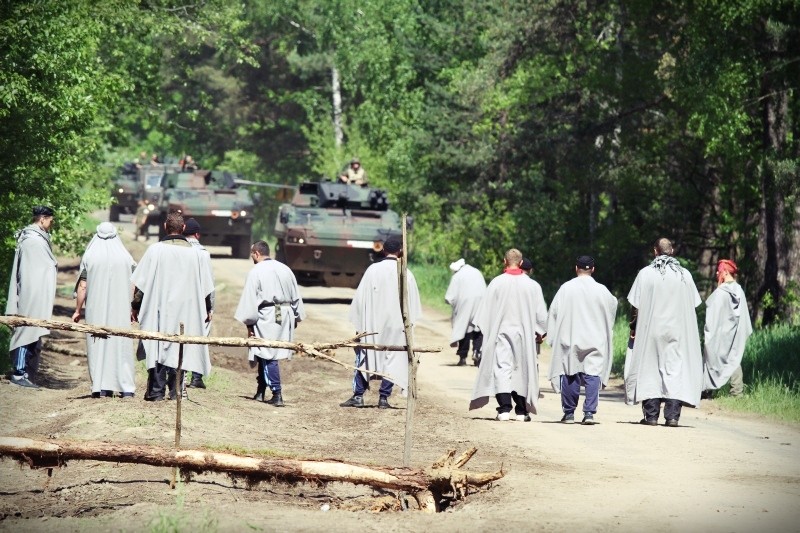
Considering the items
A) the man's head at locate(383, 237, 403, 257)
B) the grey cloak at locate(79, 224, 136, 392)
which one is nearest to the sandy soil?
the grey cloak at locate(79, 224, 136, 392)

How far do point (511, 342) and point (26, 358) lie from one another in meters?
5.22

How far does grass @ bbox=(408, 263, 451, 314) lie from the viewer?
32375 millimetres

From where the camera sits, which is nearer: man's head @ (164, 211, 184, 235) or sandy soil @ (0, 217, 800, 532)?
sandy soil @ (0, 217, 800, 532)

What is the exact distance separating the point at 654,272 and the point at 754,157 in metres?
9.34

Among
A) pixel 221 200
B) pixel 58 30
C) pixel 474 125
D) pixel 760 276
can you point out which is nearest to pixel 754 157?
pixel 760 276

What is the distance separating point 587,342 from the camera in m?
15.2

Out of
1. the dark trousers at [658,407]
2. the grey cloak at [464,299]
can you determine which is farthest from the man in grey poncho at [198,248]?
the grey cloak at [464,299]

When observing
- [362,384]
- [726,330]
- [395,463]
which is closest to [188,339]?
[395,463]

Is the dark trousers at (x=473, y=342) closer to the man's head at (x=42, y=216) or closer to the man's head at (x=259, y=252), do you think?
the man's head at (x=259, y=252)

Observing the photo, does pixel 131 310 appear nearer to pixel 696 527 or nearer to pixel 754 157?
pixel 696 527

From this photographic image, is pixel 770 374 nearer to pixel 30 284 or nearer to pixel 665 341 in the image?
pixel 665 341

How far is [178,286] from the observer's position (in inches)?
591

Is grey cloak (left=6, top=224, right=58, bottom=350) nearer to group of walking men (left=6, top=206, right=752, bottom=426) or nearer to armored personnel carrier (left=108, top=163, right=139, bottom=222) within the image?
group of walking men (left=6, top=206, right=752, bottom=426)

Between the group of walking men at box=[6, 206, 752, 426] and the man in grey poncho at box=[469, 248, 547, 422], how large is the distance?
1 cm
